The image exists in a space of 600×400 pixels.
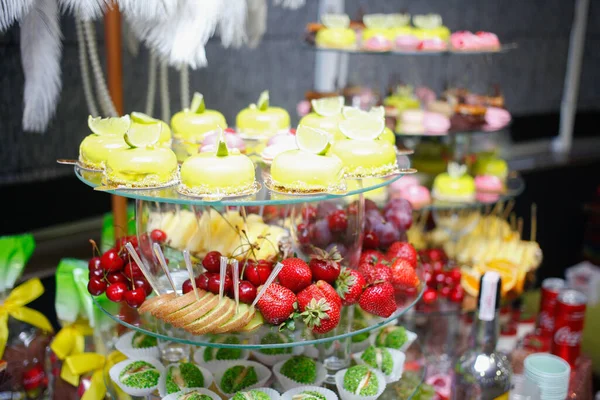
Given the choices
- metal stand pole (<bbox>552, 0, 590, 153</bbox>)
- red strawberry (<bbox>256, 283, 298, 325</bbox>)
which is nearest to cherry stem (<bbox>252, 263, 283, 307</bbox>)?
red strawberry (<bbox>256, 283, 298, 325</bbox>)

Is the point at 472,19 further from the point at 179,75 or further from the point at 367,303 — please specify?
the point at 367,303

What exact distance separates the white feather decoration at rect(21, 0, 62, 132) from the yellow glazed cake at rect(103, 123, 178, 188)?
290 millimetres

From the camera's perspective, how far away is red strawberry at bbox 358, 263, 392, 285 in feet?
4.11

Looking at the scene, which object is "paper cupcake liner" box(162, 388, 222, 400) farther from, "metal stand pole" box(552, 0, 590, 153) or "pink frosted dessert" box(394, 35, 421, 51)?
"metal stand pole" box(552, 0, 590, 153)

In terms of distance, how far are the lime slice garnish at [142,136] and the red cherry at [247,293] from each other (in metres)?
0.31

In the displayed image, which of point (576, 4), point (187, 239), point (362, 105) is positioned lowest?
point (187, 239)

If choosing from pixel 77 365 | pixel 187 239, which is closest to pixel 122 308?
pixel 187 239

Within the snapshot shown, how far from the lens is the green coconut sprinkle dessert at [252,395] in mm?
1200

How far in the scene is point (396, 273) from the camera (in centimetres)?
133

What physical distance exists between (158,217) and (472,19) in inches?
98.9

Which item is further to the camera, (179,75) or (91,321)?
(179,75)

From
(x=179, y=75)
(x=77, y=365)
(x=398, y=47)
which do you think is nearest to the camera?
(x=77, y=365)

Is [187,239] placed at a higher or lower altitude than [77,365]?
higher

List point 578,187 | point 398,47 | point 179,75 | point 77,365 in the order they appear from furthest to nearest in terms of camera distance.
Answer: point 578,187, point 179,75, point 398,47, point 77,365
